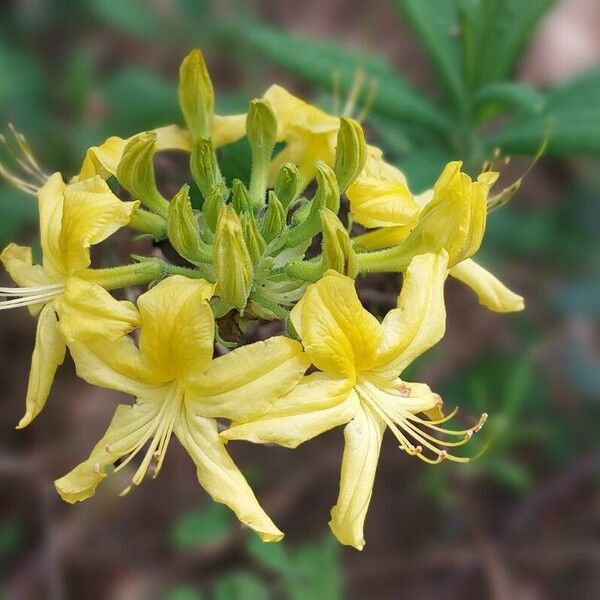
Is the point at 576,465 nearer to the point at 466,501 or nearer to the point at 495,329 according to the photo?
the point at 466,501

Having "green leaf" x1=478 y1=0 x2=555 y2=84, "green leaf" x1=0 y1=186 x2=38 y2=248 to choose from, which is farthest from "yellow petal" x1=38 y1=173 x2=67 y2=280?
"green leaf" x1=0 y1=186 x2=38 y2=248

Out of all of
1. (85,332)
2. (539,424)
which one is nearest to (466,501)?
(539,424)

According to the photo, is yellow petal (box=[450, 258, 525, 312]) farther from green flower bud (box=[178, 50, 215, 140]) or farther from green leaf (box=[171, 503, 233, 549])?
green leaf (box=[171, 503, 233, 549])

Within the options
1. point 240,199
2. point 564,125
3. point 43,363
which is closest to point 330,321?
point 240,199

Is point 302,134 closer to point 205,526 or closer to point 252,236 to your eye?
point 252,236

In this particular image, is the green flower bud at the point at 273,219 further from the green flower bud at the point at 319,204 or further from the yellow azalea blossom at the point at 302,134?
the yellow azalea blossom at the point at 302,134

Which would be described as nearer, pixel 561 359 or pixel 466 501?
pixel 466 501
